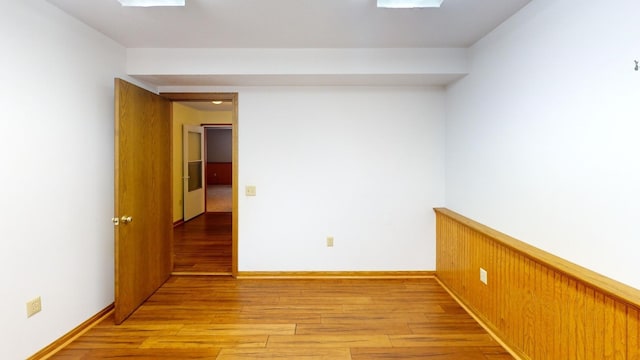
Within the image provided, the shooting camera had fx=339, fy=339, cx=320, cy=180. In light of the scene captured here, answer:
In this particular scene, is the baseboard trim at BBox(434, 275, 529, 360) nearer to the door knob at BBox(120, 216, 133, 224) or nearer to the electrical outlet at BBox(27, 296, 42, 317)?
the door knob at BBox(120, 216, 133, 224)

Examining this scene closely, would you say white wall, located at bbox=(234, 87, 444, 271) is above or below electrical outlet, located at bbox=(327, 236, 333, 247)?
above

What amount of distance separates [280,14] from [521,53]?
1.69 metres

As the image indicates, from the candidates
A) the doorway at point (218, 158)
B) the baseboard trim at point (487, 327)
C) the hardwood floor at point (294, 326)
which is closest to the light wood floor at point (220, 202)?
the doorway at point (218, 158)

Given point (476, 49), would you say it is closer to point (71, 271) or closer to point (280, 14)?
point (280, 14)

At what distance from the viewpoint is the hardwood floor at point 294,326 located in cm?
Answer: 231

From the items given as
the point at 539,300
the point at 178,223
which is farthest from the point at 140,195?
the point at 178,223

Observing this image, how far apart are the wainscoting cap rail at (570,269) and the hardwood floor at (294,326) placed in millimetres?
751

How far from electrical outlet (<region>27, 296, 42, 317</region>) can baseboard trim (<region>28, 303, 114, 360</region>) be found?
10.7 inches

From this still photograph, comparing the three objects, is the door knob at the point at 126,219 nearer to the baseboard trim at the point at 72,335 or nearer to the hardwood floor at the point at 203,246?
the baseboard trim at the point at 72,335

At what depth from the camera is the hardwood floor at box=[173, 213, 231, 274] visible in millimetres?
4062

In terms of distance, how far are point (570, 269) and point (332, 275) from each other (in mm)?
2343

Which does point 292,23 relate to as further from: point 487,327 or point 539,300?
point 487,327

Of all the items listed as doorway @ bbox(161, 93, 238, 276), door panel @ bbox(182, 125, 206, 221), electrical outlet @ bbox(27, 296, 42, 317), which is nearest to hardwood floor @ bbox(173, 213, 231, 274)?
doorway @ bbox(161, 93, 238, 276)

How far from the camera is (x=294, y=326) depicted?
104 inches
